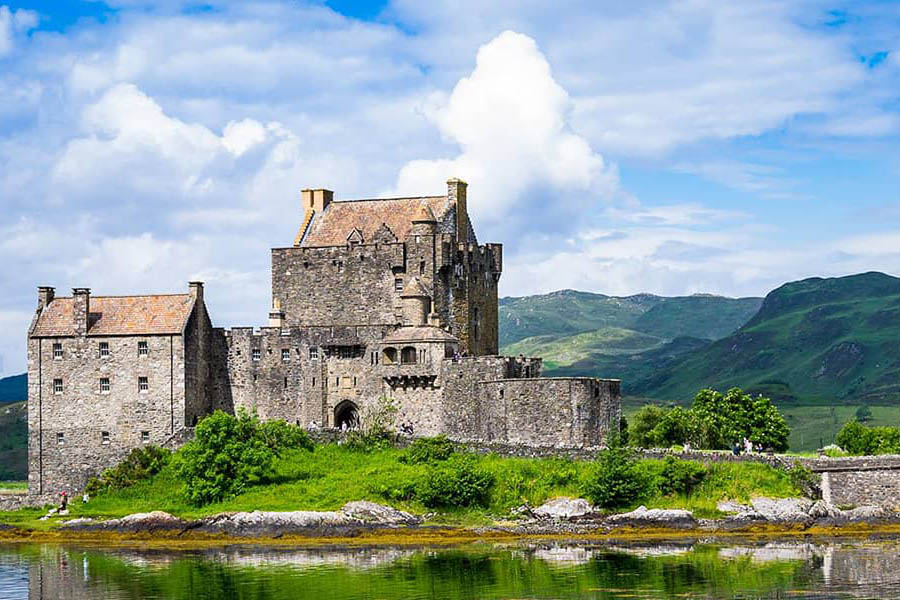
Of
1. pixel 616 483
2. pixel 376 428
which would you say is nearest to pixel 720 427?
pixel 616 483

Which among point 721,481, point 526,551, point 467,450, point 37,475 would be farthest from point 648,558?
point 37,475

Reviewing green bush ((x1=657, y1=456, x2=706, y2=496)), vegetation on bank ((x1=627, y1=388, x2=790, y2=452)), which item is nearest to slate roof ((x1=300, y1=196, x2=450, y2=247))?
vegetation on bank ((x1=627, y1=388, x2=790, y2=452))

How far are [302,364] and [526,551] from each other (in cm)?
2178

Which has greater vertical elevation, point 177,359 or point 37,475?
point 177,359

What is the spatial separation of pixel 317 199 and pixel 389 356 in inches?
479

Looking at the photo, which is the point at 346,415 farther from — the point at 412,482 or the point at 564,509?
the point at 564,509

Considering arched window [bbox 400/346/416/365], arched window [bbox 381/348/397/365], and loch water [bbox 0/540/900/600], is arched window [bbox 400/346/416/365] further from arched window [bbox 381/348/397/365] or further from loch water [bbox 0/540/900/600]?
loch water [bbox 0/540/900/600]

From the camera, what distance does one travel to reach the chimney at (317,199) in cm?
8812

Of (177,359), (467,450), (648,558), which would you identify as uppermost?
(177,359)

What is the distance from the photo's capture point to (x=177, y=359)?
79750 millimetres

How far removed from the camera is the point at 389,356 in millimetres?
80938

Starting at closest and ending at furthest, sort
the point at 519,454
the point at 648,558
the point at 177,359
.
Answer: the point at 648,558 < the point at 519,454 < the point at 177,359

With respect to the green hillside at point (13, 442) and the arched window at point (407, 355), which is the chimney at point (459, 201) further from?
the green hillside at point (13, 442)

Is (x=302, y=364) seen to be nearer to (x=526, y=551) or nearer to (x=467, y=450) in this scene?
(x=467, y=450)
